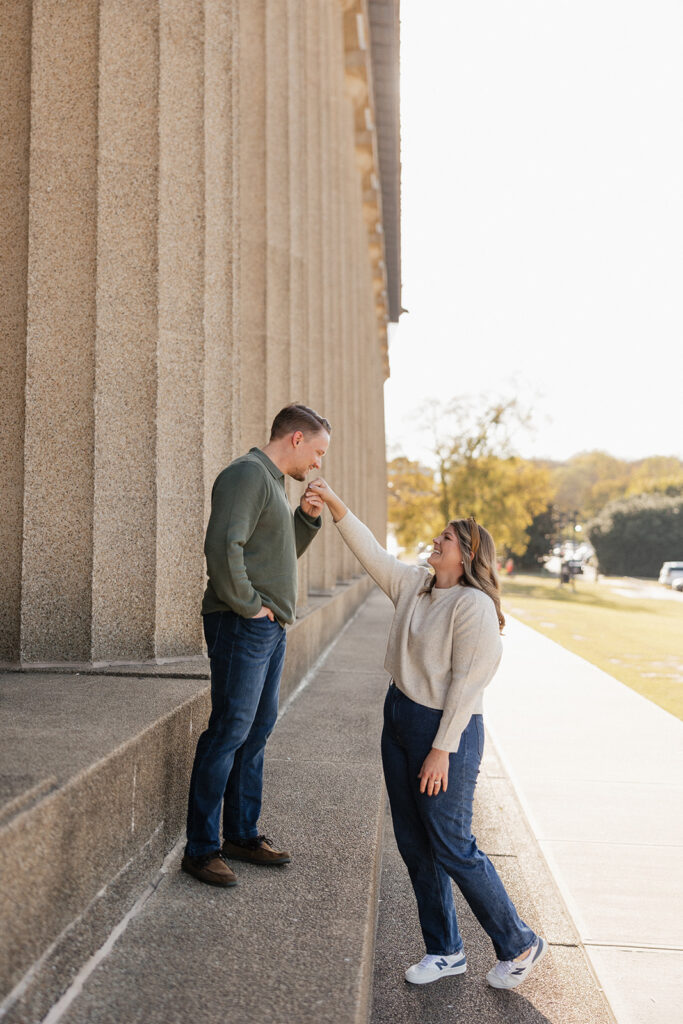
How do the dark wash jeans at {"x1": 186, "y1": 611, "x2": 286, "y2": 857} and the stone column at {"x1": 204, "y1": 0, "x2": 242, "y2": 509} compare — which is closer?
the dark wash jeans at {"x1": 186, "y1": 611, "x2": 286, "y2": 857}

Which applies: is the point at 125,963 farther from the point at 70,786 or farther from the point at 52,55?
the point at 52,55

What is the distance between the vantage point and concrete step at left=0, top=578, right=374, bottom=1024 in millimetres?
2736

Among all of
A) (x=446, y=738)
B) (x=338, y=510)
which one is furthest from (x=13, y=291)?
(x=446, y=738)

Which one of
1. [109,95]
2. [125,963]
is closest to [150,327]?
[109,95]

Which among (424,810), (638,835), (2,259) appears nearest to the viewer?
(424,810)

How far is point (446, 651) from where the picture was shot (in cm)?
374

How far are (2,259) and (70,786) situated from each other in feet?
12.6

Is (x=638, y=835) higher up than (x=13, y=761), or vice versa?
(x=13, y=761)

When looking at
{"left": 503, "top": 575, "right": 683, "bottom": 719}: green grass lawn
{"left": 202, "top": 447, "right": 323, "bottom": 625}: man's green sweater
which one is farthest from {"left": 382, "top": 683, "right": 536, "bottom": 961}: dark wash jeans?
{"left": 503, "top": 575, "right": 683, "bottom": 719}: green grass lawn

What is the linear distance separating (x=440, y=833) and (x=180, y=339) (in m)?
3.63

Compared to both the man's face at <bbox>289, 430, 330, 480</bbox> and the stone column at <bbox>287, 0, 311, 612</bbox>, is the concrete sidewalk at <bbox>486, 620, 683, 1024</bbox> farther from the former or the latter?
the stone column at <bbox>287, 0, 311, 612</bbox>

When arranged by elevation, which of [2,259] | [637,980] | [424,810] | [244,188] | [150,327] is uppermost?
[244,188]

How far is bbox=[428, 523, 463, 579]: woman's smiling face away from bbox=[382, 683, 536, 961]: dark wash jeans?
1.79ft

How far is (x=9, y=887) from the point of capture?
262 cm
